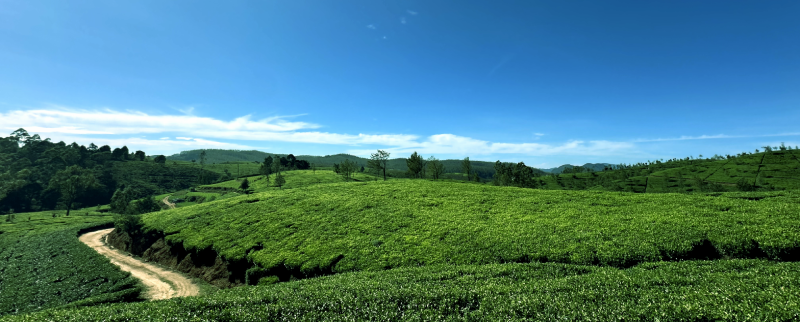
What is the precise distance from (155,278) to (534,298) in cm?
4564

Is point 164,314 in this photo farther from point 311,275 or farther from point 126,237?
point 126,237

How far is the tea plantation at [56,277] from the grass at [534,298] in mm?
20515

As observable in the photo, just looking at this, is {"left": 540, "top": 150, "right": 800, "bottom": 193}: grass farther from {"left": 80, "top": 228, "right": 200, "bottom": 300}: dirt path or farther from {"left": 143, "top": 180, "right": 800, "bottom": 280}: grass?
{"left": 80, "top": 228, "right": 200, "bottom": 300}: dirt path

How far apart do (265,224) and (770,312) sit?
45211 millimetres

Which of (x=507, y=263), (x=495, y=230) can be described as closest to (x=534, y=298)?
(x=507, y=263)

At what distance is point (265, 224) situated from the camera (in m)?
40.9

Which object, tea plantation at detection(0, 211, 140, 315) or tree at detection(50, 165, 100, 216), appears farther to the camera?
tree at detection(50, 165, 100, 216)

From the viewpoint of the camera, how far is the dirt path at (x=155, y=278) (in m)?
31.6

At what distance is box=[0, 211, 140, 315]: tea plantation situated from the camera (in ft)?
97.5

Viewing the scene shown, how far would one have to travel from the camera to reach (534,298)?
13547 mm

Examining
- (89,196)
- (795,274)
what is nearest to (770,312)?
(795,274)

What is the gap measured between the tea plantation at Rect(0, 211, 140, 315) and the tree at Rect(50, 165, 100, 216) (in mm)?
85887

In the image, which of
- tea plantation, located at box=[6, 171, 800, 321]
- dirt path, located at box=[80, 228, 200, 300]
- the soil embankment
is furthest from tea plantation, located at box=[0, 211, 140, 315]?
the soil embankment

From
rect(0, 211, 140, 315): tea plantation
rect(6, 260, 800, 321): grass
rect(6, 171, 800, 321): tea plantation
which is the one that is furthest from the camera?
rect(0, 211, 140, 315): tea plantation
